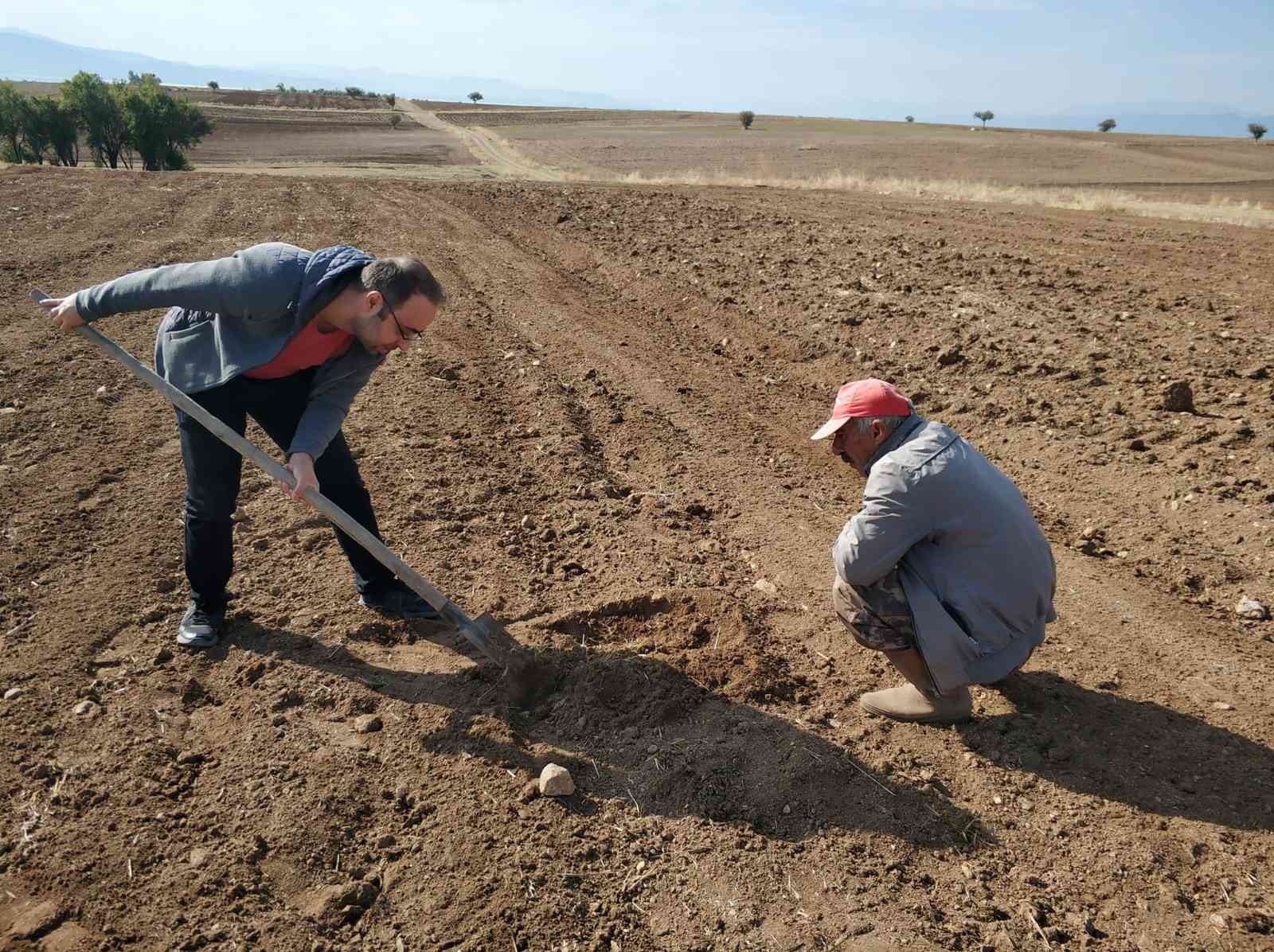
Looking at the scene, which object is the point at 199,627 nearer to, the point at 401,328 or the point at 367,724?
the point at 367,724

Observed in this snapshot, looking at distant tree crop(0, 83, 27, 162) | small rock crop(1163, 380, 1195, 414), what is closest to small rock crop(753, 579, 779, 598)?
small rock crop(1163, 380, 1195, 414)

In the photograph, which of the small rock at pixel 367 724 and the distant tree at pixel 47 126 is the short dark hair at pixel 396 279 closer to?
the small rock at pixel 367 724

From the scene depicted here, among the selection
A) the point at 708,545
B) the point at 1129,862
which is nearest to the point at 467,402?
the point at 708,545

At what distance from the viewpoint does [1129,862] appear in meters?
2.57

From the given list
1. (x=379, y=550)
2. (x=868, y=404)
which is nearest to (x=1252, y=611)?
(x=868, y=404)

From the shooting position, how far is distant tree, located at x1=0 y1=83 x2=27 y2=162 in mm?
35688

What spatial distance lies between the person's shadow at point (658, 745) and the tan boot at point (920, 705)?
9.7 inches

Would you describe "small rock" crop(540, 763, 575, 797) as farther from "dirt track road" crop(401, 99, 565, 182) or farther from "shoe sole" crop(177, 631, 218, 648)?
"dirt track road" crop(401, 99, 565, 182)

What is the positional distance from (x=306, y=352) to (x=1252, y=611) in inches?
169

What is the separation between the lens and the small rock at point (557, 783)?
282cm

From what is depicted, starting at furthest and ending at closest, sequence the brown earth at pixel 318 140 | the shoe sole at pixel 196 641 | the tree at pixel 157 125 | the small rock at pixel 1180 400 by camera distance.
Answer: the brown earth at pixel 318 140 → the tree at pixel 157 125 → the small rock at pixel 1180 400 → the shoe sole at pixel 196 641

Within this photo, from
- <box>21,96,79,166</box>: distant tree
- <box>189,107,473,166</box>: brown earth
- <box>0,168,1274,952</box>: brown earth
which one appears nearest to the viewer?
<box>0,168,1274,952</box>: brown earth

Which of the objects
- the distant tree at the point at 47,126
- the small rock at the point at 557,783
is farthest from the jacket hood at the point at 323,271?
the distant tree at the point at 47,126

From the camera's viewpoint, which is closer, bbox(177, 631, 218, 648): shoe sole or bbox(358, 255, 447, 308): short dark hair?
bbox(358, 255, 447, 308): short dark hair
